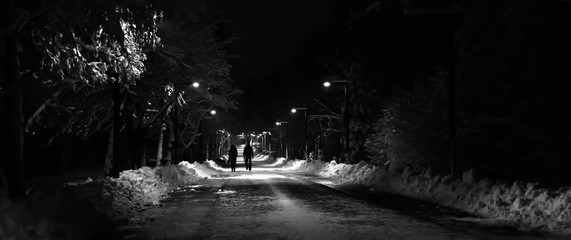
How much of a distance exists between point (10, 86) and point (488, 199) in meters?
10.2

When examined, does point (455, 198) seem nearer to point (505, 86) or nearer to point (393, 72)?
point (505, 86)

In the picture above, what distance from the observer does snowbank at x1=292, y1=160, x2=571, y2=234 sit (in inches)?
400

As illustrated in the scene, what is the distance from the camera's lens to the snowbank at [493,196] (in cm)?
1016

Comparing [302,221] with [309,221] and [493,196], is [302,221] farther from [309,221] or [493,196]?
[493,196]

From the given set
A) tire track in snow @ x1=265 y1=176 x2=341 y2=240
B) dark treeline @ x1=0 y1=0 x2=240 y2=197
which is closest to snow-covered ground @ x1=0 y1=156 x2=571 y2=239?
dark treeline @ x1=0 y1=0 x2=240 y2=197

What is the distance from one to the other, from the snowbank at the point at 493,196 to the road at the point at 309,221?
0.62m

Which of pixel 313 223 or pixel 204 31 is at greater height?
pixel 204 31

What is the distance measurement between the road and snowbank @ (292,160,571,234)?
0.62 meters

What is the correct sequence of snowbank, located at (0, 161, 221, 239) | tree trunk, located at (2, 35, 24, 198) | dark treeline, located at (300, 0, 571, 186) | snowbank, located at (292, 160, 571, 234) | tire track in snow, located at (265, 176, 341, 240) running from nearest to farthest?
snowbank, located at (0, 161, 221, 239), tire track in snow, located at (265, 176, 341, 240), tree trunk, located at (2, 35, 24, 198), snowbank, located at (292, 160, 571, 234), dark treeline, located at (300, 0, 571, 186)

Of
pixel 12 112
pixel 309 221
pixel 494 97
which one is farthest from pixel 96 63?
pixel 494 97

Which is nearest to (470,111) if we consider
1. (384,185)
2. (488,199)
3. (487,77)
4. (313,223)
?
(487,77)

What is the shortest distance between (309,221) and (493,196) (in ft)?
14.6

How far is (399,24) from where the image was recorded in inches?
1251

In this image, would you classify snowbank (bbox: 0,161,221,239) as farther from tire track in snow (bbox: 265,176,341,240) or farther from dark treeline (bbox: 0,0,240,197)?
tire track in snow (bbox: 265,176,341,240)
